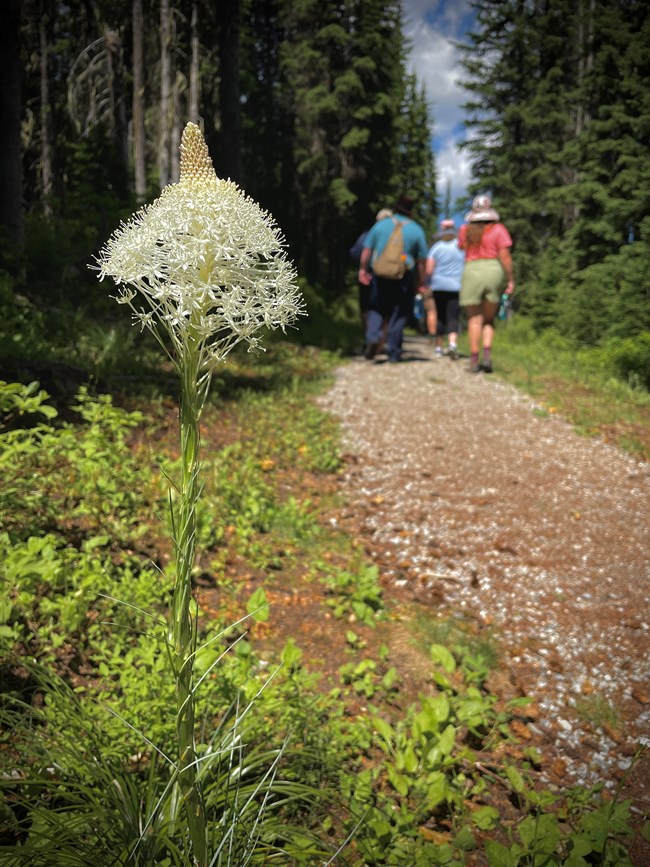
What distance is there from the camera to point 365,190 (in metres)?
21.6

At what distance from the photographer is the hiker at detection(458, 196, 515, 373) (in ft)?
29.7

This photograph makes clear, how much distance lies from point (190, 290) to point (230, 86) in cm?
1088

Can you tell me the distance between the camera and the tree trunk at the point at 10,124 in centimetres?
759

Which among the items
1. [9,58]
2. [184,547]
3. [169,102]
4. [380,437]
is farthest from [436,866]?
[169,102]

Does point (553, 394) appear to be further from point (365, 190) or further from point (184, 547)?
point (365, 190)

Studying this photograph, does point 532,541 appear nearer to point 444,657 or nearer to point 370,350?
point 444,657

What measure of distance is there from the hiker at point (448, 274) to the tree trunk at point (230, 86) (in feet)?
13.6

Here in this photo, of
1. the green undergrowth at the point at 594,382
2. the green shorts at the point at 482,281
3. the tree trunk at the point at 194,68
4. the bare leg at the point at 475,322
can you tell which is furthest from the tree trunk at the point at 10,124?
the tree trunk at the point at 194,68

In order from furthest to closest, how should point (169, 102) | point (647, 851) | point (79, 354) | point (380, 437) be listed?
point (169, 102)
point (380, 437)
point (79, 354)
point (647, 851)

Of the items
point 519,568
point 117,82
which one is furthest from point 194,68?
point 519,568

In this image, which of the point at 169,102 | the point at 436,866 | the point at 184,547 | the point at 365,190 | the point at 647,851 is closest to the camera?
the point at 184,547

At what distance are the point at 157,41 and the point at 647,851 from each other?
2396 centimetres

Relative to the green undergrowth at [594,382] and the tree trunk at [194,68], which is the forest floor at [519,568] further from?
the tree trunk at [194,68]

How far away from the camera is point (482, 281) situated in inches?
361
